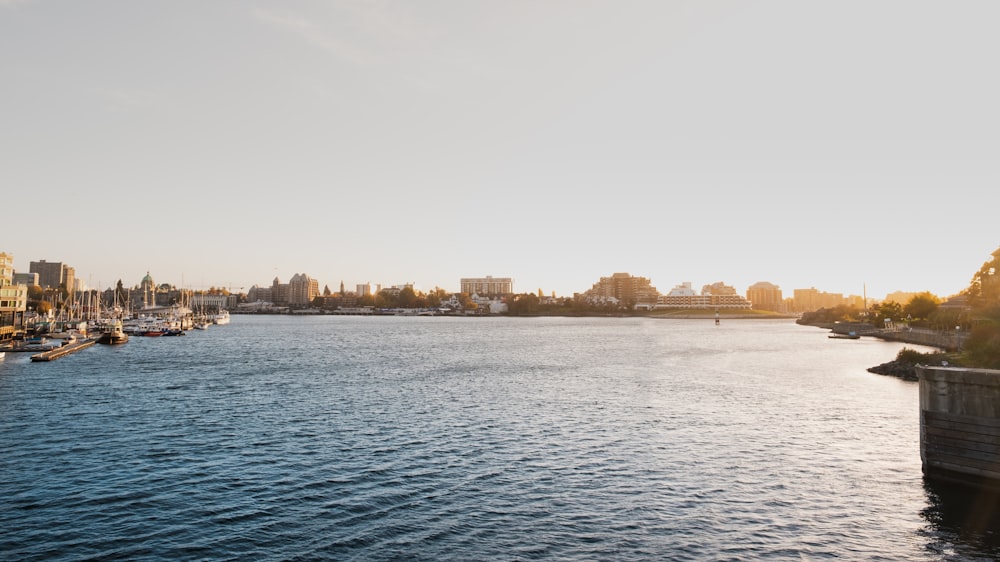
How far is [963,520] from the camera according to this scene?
24766mm

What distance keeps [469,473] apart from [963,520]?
71.7 feet

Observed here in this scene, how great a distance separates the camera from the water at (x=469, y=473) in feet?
74.5

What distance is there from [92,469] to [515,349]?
95621 mm

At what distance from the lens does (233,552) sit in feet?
70.8

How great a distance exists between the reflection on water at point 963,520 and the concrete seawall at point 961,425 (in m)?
0.55

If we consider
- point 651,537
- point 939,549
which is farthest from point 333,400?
point 939,549

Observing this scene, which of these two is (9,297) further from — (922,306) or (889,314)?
(889,314)

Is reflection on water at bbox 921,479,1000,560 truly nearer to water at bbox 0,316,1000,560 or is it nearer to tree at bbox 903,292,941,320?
water at bbox 0,316,1000,560

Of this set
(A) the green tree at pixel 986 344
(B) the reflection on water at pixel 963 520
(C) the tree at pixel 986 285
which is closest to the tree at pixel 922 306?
(C) the tree at pixel 986 285

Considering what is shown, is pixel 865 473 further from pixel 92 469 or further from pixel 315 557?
pixel 92 469

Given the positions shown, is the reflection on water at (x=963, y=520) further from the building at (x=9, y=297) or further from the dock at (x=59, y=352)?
the building at (x=9, y=297)

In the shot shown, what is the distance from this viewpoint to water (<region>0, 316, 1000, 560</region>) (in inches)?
894

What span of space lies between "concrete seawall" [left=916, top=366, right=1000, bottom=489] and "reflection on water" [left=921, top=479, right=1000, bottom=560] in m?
0.55

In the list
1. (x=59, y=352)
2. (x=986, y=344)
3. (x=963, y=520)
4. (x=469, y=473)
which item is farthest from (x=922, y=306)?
(x=59, y=352)
